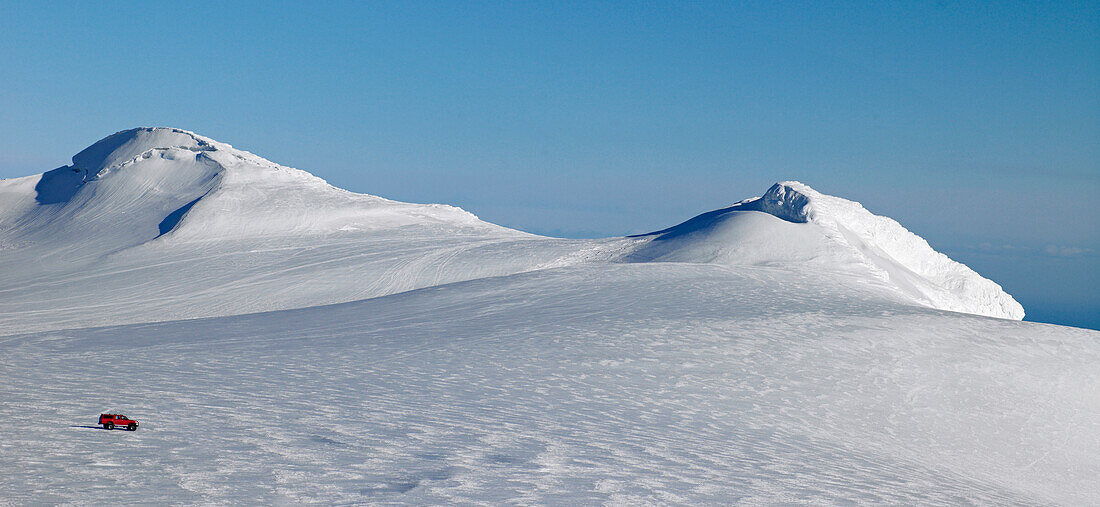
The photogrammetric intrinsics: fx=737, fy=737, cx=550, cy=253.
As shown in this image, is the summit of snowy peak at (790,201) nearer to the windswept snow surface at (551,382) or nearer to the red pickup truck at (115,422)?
the windswept snow surface at (551,382)

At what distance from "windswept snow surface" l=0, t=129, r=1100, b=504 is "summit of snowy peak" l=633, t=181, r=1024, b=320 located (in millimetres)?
229

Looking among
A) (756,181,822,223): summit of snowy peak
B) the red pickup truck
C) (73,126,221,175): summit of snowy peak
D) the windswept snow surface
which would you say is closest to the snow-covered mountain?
(756,181,822,223): summit of snowy peak

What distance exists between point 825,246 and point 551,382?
2057 cm

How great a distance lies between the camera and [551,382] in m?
12.5

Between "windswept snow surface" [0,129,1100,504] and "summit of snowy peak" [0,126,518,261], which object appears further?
"summit of snowy peak" [0,126,518,261]

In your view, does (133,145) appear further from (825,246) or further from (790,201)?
(825,246)

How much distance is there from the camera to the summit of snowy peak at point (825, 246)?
2922 cm

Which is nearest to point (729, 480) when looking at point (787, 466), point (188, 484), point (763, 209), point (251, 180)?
point (787, 466)

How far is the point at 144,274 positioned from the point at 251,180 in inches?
535

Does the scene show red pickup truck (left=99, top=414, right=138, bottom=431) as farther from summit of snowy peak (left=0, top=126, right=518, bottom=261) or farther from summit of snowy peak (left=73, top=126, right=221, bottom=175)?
summit of snowy peak (left=73, top=126, right=221, bottom=175)

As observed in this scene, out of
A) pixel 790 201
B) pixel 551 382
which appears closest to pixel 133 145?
pixel 790 201

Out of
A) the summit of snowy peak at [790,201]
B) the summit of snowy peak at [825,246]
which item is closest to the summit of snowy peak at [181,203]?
the summit of snowy peak at [825,246]

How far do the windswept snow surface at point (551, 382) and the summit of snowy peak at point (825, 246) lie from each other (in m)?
0.23

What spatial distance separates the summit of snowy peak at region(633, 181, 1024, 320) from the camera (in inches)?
1150
